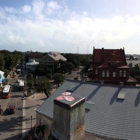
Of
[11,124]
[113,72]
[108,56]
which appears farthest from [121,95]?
[108,56]

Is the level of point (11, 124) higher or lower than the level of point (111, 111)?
lower

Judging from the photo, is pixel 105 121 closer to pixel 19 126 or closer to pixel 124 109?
pixel 124 109

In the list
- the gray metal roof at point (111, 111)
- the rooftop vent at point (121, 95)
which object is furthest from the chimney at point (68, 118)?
the rooftop vent at point (121, 95)

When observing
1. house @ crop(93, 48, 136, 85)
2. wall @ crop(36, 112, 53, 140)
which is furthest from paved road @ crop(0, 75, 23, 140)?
house @ crop(93, 48, 136, 85)

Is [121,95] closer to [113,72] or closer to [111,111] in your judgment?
[111,111]

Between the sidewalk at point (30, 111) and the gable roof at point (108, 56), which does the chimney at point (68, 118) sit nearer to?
the sidewalk at point (30, 111)
